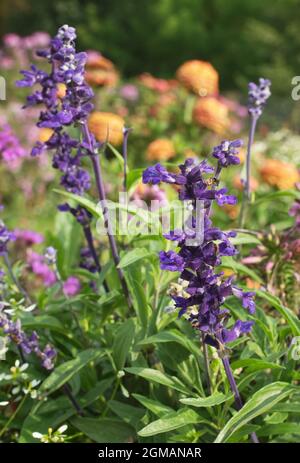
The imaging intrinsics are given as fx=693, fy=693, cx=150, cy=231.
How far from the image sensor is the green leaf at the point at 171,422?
5.40ft

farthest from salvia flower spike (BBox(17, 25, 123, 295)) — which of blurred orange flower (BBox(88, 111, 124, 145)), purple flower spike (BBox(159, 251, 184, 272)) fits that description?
blurred orange flower (BBox(88, 111, 124, 145))

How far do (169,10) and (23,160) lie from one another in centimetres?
606

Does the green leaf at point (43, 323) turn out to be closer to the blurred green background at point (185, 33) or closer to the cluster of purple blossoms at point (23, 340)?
the cluster of purple blossoms at point (23, 340)

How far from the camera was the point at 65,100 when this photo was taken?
1824mm

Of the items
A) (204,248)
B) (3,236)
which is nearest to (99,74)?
(3,236)

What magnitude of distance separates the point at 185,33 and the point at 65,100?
9.23 meters

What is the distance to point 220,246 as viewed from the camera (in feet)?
4.86

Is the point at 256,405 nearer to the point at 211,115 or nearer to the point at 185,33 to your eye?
the point at 211,115

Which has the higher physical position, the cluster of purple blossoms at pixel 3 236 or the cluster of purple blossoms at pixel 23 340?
the cluster of purple blossoms at pixel 3 236

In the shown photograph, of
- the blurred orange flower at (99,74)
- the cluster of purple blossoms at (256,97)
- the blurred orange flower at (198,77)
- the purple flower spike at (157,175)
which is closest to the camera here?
the purple flower spike at (157,175)

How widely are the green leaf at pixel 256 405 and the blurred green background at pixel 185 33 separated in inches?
333

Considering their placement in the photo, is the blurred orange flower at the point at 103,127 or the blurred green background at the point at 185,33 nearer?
the blurred orange flower at the point at 103,127

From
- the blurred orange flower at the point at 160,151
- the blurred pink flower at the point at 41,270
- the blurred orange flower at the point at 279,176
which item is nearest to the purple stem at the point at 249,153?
the blurred pink flower at the point at 41,270

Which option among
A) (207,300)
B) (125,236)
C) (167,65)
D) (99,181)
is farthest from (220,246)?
(167,65)
